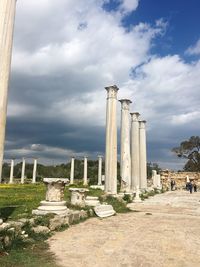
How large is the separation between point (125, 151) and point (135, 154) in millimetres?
3923

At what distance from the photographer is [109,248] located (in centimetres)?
800

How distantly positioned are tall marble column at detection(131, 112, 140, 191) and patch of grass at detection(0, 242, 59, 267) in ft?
67.7

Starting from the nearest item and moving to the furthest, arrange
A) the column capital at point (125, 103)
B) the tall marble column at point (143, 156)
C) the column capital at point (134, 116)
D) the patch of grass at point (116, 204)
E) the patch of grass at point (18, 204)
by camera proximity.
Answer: the patch of grass at point (18, 204)
the patch of grass at point (116, 204)
the column capital at point (125, 103)
the column capital at point (134, 116)
the tall marble column at point (143, 156)

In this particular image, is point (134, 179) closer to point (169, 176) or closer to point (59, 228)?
point (59, 228)

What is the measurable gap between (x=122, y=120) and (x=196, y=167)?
4628cm

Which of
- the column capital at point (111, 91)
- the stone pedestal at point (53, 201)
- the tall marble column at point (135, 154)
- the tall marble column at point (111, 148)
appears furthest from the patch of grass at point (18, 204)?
the tall marble column at point (135, 154)

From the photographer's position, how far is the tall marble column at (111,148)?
70.5ft

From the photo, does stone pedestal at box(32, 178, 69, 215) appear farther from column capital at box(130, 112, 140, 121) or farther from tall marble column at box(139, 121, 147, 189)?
tall marble column at box(139, 121, 147, 189)

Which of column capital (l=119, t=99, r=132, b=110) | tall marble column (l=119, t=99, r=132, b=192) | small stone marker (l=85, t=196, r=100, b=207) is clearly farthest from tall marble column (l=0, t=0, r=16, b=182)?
column capital (l=119, t=99, r=132, b=110)

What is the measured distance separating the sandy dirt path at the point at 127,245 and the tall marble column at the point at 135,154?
15.9 m

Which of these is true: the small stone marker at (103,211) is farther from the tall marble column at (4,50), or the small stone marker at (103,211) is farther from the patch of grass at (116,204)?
the tall marble column at (4,50)

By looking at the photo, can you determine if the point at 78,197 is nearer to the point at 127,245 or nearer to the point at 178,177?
the point at 127,245

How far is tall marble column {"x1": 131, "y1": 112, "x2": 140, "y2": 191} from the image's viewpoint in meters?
28.2

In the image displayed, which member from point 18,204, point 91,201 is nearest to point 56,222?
point 18,204
